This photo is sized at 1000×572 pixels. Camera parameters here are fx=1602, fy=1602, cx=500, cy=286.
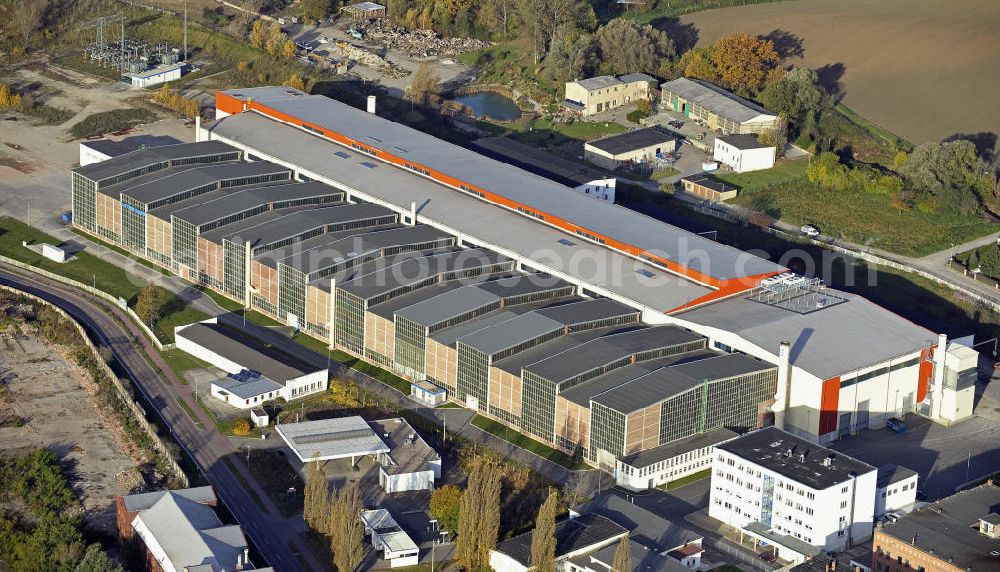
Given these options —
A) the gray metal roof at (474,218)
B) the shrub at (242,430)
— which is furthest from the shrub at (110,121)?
the shrub at (242,430)

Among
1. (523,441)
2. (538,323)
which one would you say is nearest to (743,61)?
(538,323)

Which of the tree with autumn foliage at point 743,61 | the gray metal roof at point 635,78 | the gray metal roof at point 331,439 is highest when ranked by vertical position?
the tree with autumn foliage at point 743,61

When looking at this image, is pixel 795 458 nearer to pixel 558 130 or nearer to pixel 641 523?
pixel 641 523

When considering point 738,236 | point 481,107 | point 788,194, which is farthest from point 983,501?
point 481,107

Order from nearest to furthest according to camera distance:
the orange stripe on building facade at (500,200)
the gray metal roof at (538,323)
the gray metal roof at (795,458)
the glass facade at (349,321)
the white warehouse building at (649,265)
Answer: the gray metal roof at (795,458)
the white warehouse building at (649,265)
the gray metal roof at (538,323)
the orange stripe on building facade at (500,200)
the glass facade at (349,321)

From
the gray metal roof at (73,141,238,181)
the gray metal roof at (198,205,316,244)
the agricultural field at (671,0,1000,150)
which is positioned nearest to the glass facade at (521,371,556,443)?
the gray metal roof at (198,205,316,244)

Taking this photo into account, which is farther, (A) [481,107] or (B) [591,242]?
(A) [481,107]

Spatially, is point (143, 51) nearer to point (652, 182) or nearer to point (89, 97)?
point (89, 97)

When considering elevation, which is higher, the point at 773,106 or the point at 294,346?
the point at 773,106

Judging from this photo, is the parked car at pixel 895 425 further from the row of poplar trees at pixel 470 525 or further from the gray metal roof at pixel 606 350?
the row of poplar trees at pixel 470 525
